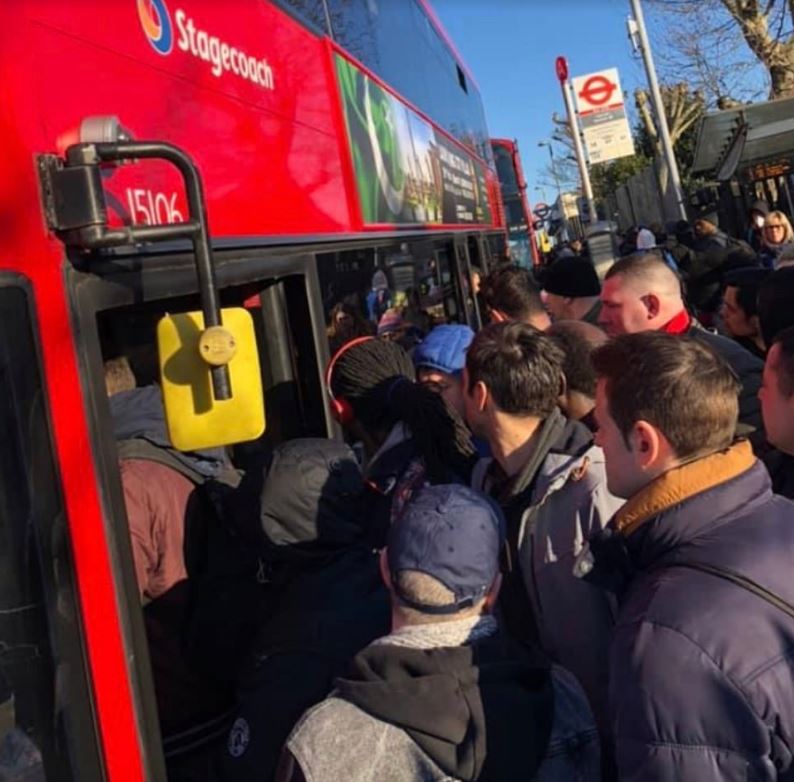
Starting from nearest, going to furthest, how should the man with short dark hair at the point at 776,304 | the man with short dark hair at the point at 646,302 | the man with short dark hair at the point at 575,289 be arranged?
the man with short dark hair at the point at 776,304, the man with short dark hair at the point at 646,302, the man with short dark hair at the point at 575,289

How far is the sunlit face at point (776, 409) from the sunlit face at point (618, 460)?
64cm

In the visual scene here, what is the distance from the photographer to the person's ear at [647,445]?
1839mm

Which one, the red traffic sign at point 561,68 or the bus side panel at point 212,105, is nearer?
the bus side panel at point 212,105

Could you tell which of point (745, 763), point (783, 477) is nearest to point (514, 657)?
point (745, 763)

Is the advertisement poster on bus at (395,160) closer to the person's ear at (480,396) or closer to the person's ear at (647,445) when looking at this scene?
the person's ear at (480,396)

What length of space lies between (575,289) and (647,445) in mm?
3473

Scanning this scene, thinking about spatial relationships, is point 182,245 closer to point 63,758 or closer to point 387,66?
point 63,758

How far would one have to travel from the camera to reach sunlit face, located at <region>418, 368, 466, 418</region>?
11.1 ft

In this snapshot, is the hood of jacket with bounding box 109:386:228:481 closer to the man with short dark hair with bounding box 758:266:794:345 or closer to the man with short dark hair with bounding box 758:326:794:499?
the man with short dark hair with bounding box 758:326:794:499

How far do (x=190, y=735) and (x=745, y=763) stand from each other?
1.44m

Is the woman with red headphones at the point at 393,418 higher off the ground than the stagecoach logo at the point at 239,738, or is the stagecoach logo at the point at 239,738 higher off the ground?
the woman with red headphones at the point at 393,418

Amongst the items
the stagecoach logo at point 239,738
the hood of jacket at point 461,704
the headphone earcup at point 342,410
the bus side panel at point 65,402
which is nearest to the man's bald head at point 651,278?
the headphone earcup at point 342,410

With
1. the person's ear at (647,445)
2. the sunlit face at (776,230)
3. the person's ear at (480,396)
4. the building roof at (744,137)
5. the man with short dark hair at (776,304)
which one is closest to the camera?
the person's ear at (647,445)

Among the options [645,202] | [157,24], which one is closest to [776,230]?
[157,24]
